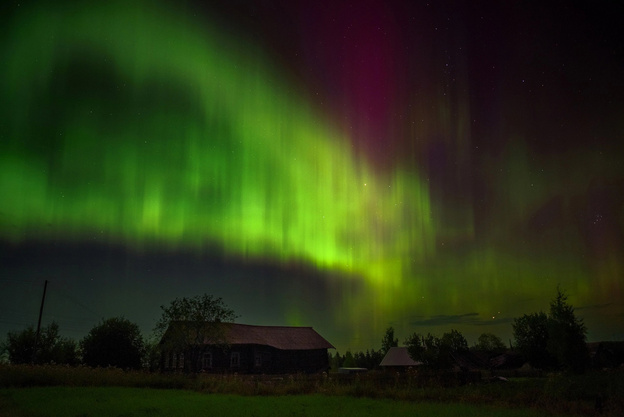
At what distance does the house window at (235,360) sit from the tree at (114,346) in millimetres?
10799

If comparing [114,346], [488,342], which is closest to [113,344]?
[114,346]

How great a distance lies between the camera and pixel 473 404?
23797 millimetres

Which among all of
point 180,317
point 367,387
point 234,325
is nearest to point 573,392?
point 367,387

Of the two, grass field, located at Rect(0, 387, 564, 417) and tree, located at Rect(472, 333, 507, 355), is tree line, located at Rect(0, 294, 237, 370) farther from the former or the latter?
tree, located at Rect(472, 333, 507, 355)

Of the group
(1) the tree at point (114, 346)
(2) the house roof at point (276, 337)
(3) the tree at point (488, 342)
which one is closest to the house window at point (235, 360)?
(2) the house roof at point (276, 337)

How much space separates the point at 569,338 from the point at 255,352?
123 feet

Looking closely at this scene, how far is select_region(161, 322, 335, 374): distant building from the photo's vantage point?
168 ft

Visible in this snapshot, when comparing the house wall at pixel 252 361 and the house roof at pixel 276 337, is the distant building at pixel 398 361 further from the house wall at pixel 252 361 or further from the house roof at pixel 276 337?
the house wall at pixel 252 361

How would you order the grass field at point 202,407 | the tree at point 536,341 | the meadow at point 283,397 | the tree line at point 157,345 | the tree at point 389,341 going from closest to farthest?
1. the grass field at point 202,407
2. the meadow at point 283,397
3. the tree line at point 157,345
4. the tree at point 536,341
5. the tree at point 389,341

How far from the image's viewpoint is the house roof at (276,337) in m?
56.9

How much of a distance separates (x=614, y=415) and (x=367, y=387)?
15302mm

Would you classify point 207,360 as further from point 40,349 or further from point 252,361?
point 40,349

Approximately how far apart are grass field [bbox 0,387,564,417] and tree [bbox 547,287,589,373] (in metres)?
33.8

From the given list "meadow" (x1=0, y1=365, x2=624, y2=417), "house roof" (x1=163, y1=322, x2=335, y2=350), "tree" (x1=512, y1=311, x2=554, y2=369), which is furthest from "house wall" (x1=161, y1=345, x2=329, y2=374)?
"tree" (x1=512, y1=311, x2=554, y2=369)
